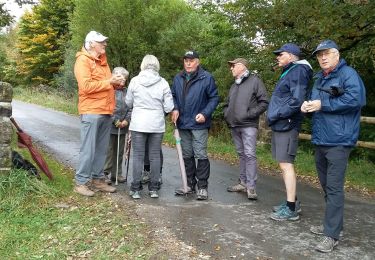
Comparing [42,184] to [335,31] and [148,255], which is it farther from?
[335,31]

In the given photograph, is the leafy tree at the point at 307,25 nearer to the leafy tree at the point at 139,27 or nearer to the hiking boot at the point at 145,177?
the hiking boot at the point at 145,177

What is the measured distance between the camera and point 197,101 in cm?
635

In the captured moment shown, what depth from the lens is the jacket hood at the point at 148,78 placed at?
611cm

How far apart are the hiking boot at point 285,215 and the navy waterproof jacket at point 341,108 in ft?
3.99

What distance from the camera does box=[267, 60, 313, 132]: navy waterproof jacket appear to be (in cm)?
516

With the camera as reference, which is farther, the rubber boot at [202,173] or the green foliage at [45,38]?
the green foliage at [45,38]

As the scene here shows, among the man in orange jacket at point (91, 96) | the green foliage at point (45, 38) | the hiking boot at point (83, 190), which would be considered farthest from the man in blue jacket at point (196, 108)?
the green foliage at point (45, 38)

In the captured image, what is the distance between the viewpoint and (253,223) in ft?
17.4

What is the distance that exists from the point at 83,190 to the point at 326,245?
3.41 metres

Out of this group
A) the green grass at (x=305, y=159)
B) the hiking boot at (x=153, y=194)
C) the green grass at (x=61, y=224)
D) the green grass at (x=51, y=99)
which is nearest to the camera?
the green grass at (x=61, y=224)

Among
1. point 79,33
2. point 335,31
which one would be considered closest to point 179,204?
point 335,31

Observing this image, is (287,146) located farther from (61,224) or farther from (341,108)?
(61,224)

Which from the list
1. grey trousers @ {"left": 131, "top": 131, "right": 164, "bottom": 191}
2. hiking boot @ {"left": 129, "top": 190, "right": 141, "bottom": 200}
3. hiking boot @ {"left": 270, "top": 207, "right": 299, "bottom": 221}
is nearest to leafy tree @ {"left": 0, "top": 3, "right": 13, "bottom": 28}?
grey trousers @ {"left": 131, "top": 131, "right": 164, "bottom": 191}

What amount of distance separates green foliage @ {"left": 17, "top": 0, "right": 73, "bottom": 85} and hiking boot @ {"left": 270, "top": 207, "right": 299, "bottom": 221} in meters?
33.6
